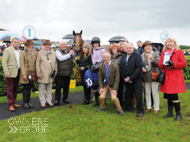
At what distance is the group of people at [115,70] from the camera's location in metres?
4.83

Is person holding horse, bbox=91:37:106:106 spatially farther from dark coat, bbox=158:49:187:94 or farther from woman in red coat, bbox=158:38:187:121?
dark coat, bbox=158:49:187:94

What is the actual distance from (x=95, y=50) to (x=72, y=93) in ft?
9.96

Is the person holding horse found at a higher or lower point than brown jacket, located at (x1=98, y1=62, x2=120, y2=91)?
higher

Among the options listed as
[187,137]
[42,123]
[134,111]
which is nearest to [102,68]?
[134,111]

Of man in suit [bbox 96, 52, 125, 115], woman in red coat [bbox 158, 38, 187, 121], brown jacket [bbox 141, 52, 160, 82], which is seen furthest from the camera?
man in suit [bbox 96, 52, 125, 115]

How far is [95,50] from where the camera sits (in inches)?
241

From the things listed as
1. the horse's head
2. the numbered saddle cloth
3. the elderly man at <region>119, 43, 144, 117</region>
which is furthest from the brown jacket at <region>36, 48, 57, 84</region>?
the elderly man at <region>119, 43, 144, 117</region>

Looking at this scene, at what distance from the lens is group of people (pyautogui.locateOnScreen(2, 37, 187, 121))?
4828 mm

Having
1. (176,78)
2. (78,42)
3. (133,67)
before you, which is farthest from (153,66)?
(78,42)

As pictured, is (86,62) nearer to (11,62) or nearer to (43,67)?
(43,67)

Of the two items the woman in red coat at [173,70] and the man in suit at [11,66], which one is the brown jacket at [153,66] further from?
the man in suit at [11,66]

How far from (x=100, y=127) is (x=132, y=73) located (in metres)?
1.78

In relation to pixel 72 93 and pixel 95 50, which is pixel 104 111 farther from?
pixel 72 93

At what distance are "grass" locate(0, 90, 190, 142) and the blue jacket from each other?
1211mm
